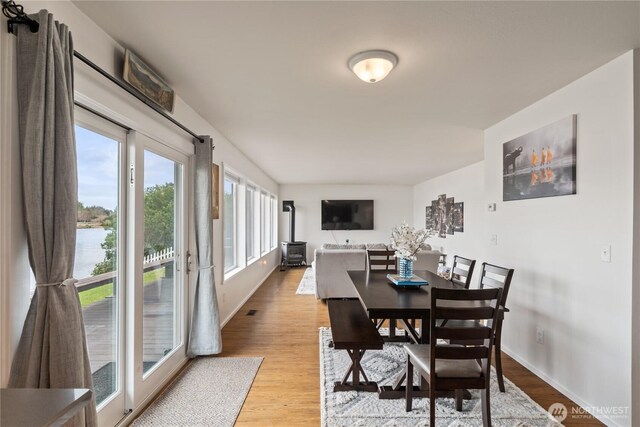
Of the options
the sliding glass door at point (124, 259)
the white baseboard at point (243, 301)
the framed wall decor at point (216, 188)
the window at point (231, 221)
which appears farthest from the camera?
the window at point (231, 221)

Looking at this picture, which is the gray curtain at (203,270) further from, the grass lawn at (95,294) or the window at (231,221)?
the window at (231,221)

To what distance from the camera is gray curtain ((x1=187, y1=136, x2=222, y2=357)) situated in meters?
2.89

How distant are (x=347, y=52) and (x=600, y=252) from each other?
2216mm

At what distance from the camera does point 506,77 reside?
227cm

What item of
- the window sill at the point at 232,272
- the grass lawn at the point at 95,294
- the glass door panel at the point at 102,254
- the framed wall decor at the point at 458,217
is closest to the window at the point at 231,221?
the window sill at the point at 232,272

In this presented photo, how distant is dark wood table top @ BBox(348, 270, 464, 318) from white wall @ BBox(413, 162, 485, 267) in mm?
2804

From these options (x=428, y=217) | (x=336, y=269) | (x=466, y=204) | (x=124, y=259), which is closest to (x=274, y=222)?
(x=336, y=269)

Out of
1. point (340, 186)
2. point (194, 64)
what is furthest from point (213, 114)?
point (340, 186)

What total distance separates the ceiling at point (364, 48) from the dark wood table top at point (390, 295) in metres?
1.64

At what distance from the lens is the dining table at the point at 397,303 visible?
6.41 feet

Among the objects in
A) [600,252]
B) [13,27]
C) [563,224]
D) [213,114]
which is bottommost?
[600,252]

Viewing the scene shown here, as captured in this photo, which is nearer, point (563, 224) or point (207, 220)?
point (563, 224)

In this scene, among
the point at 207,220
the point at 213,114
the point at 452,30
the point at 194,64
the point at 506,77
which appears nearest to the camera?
the point at 452,30

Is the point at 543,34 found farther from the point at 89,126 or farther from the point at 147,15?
the point at 89,126
